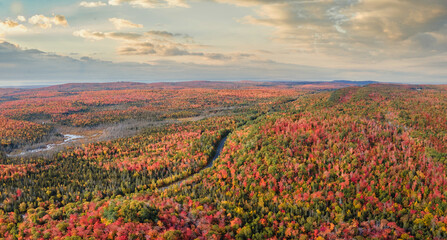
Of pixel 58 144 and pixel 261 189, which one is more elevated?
pixel 261 189

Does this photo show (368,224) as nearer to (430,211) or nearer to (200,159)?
(430,211)

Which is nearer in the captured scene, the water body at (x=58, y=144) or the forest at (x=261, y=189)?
the forest at (x=261, y=189)

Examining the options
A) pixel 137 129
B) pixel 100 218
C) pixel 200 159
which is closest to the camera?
pixel 100 218

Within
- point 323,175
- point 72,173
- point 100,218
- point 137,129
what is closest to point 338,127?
point 323,175

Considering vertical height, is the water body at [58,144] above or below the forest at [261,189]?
below

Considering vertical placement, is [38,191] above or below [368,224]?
below

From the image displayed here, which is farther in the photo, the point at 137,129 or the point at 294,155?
the point at 137,129

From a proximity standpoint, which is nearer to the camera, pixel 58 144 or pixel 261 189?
pixel 261 189

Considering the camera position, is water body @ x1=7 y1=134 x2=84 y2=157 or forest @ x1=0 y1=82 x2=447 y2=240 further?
water body @ x1=7 y1=134 x2=84 y2=157

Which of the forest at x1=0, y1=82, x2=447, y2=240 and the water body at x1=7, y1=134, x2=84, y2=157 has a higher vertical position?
the forest at x1=0, y1=82, x2=447, y2=240

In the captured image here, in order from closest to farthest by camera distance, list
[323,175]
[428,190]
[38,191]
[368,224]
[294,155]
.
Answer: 1. [368,224]
2. [428,190]
3. [323,175]
4. [294,155]
5. [38,191]

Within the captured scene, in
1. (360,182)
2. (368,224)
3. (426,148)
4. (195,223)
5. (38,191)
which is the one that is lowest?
(38,191)
